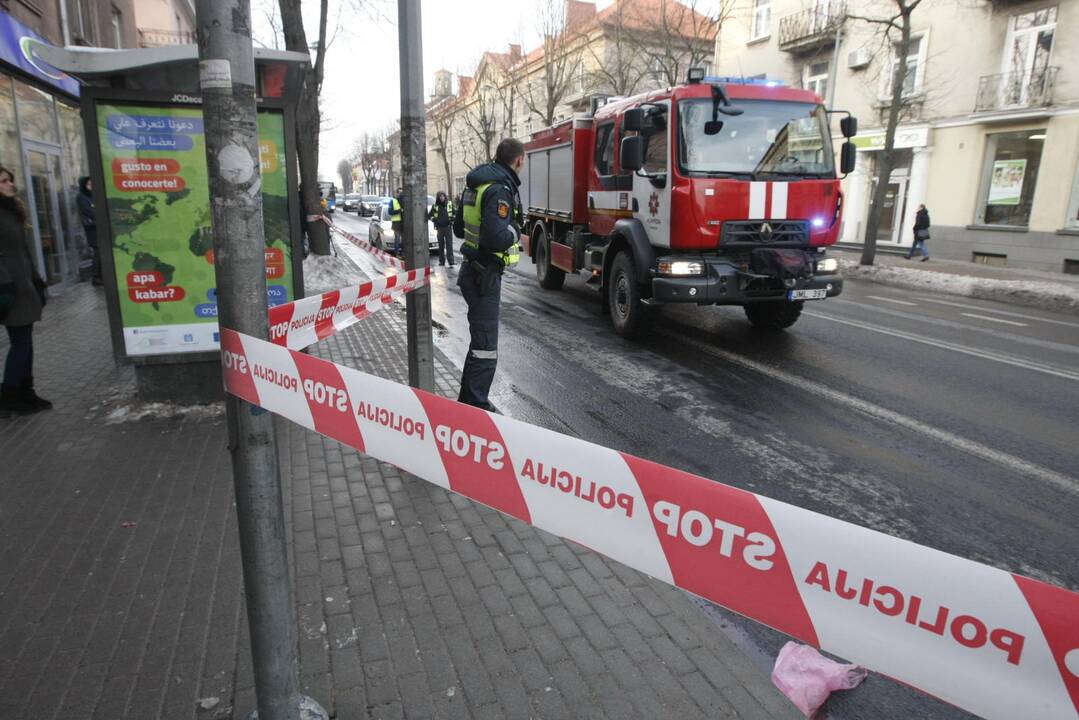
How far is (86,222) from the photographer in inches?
477

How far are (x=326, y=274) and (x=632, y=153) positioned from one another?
27.2ft

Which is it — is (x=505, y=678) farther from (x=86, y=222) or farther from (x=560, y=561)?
(x=86, y=222)

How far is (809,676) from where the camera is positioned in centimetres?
259

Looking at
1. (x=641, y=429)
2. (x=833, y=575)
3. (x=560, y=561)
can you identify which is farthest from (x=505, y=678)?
(x=641, y=429)

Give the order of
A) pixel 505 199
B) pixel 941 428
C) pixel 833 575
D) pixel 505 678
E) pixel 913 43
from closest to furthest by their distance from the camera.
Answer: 1. pixel 833 575
2. pixel 505 678
3. pixel 505 199
4. pixel 941 428
5. pixel 913 43

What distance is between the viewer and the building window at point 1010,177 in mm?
19609

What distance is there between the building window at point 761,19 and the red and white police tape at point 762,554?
102 ft

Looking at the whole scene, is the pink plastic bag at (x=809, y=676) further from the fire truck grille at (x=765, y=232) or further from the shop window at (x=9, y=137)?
the shop window at (x=9, y=137)

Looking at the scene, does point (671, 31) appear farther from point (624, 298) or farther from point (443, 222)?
point (624, 298)

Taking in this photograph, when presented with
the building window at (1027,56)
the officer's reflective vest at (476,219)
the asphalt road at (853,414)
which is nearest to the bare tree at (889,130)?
the building window at (1027,56)

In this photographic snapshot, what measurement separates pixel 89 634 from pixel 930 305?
44.1 feet

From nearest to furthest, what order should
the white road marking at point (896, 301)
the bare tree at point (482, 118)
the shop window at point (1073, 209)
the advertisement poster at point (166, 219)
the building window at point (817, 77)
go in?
the advertisement poster at point (166, 219) → the white road marking at point (896, 301) → the shop window at point (1073, 209) → the building window at point (817, 77) → the bare tree at point (482, 118)

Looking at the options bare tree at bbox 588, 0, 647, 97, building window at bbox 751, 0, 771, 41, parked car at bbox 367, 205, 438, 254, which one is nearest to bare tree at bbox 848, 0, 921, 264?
building window at bbox 751, 0, 771, 41

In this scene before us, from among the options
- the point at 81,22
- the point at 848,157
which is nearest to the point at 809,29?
the point at 848,157
